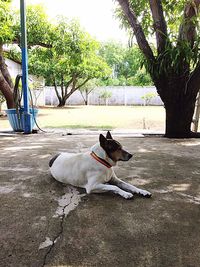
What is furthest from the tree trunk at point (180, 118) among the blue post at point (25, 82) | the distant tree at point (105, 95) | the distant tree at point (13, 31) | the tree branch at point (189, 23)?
the distant tree at point (105, 95)

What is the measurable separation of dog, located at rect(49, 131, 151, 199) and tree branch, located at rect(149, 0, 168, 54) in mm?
4005

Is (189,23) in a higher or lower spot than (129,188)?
higher

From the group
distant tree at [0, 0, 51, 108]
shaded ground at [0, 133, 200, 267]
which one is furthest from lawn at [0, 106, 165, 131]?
shaded ground at [0, 133, 200, 267]

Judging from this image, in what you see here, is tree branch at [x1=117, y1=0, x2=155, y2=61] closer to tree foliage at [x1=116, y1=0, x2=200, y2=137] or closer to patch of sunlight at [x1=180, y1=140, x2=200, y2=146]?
tree foliage at [x1=116, y1=0, x2=200, y2=137]

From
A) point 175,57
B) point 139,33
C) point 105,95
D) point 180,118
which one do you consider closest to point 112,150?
point 175,57

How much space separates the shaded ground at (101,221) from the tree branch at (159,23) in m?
3.23

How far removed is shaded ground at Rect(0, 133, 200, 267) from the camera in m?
1.93

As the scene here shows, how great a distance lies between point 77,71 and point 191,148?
656 inches

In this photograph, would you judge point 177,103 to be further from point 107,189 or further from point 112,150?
point 107,189

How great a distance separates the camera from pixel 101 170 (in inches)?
120

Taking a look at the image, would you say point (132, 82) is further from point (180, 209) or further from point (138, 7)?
point (180, 209)

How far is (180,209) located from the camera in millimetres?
2688

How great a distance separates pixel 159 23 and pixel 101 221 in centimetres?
508

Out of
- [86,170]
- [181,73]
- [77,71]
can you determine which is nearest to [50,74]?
[77,71]
